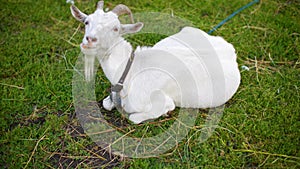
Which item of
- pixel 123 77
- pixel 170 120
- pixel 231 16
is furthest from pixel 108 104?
pixel 231 16

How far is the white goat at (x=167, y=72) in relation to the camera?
9.83ft

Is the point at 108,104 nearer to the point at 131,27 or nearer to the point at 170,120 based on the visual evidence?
the point at 170,120

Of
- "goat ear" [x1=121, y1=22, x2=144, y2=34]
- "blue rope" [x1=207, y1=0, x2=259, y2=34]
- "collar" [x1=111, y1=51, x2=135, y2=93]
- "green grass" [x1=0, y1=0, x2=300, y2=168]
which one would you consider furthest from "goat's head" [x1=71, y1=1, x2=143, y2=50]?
"blue rope" [x1=207, y1=0, x2=259, y2=34]

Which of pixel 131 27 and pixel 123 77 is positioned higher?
pixel 131 27

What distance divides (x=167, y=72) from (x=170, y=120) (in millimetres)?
487

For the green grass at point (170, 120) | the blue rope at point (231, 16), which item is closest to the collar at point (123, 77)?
the green grass at point (170, 120)

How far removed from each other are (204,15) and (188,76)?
67.4 inches

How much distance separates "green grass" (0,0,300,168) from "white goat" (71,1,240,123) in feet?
0.75

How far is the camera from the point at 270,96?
3658mm

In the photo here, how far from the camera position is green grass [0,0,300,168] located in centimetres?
313

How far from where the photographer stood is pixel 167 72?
3178mm

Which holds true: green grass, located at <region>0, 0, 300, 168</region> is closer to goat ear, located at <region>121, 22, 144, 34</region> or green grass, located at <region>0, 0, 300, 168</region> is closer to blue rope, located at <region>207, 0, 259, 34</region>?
blue rope, located at <region>207, 0, 259, 34</region>

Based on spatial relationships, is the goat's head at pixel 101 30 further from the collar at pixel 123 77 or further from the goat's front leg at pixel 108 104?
the goat's front leg at pixel 108 104

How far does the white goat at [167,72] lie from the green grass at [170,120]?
23 centimetres
